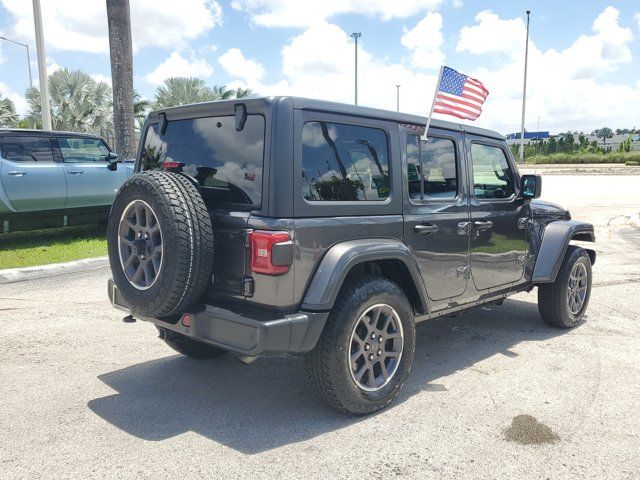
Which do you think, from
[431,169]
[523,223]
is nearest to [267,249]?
[431,169]

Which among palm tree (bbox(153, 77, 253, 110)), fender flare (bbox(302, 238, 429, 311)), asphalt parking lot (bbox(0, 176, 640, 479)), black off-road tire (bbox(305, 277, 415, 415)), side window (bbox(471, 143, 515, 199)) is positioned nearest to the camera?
asphalt parking lot (bbox(0, 176, 640, 479))

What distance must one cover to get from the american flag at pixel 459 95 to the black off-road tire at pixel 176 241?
215 centimetres

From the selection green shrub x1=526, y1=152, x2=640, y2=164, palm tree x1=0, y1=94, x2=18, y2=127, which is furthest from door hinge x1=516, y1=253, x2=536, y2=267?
green shrub x1=526, y1=152, x2=640, y2=164

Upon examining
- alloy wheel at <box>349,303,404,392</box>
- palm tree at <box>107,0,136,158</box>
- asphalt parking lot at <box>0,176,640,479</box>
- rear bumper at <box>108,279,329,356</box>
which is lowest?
asphalt parking lot at <box>0,176,640,479</box>

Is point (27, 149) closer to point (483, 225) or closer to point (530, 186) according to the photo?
point (483, 225)

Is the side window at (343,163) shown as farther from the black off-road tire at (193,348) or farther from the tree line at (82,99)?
the tree line at (82,99)

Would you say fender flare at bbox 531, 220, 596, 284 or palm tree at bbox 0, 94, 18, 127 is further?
palm tree at bbox 0, 94, 18, 127

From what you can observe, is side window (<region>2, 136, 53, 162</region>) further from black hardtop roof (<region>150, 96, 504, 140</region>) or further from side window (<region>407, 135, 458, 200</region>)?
side window (<region>407, 135, 458, 200</region>)

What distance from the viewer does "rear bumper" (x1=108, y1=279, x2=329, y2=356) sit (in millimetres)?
3078

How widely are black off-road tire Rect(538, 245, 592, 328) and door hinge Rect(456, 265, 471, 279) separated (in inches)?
56.9

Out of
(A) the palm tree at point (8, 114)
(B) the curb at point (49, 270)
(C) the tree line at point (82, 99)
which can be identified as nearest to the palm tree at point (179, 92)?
(C) the tree line at point (82, 99)

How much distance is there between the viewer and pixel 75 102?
1373 inches

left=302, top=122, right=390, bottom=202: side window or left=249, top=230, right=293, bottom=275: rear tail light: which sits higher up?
left=302, top=122, right=390, bottom=202: side window

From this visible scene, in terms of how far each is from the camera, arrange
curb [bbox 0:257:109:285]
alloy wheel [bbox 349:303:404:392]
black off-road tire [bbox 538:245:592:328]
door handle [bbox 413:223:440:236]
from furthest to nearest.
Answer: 1. curb [bbox 0:257:109:285]
2. black off-road tire [bbox 538:245:592:328]
3. door handle [bbox 413:223:440:236]
4. alloy wheel [bbox 349:303:404:392]
